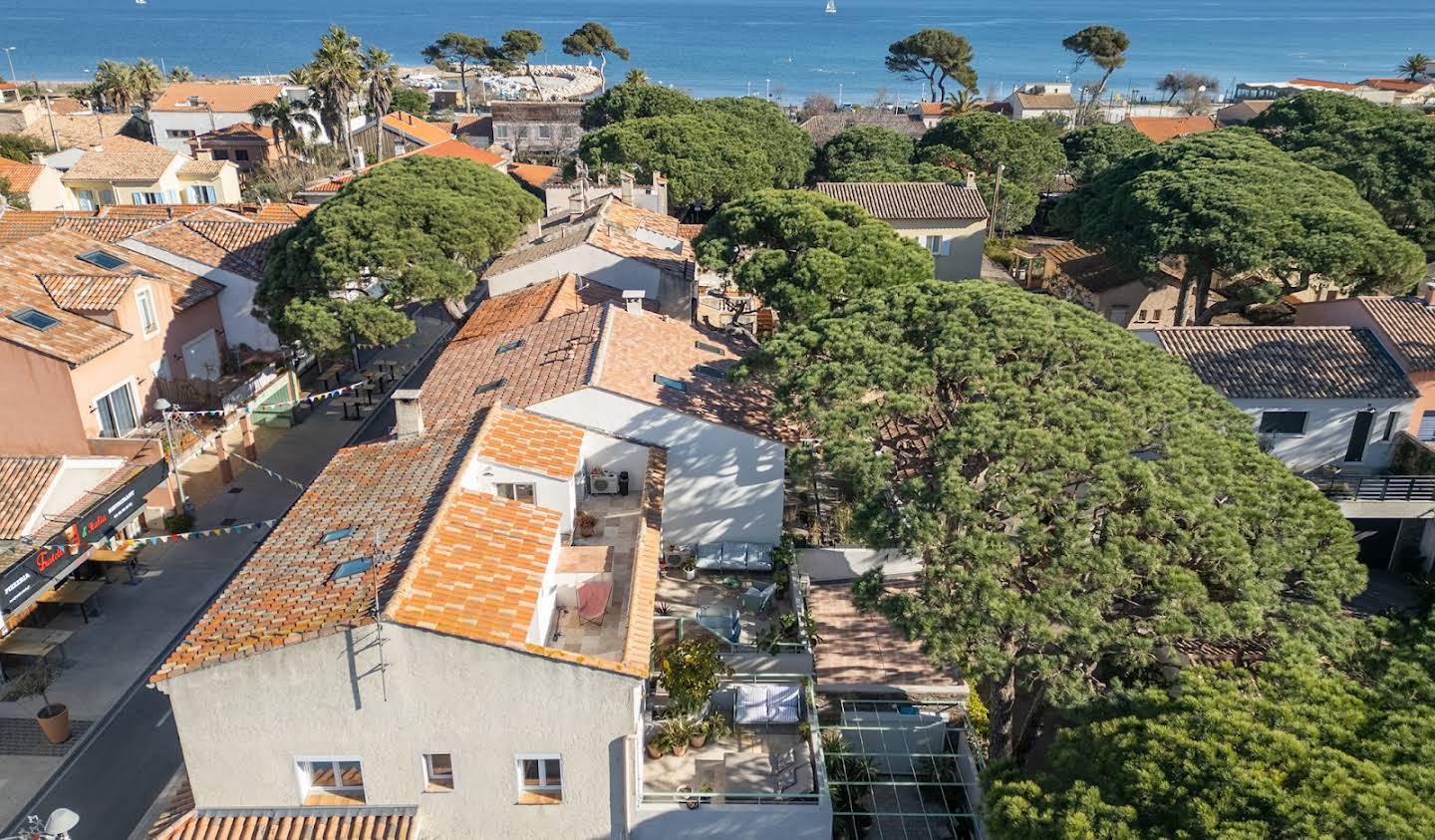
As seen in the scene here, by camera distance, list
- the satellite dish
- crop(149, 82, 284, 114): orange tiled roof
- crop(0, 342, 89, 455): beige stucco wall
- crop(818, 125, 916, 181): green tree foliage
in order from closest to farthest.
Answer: the satellite dish
crop(0, 342, 89, 455): beige stucco wall
crop(818, 125, 916, 181): green tree foliage
crop(149, 82, 284, 114): orange tiled roof

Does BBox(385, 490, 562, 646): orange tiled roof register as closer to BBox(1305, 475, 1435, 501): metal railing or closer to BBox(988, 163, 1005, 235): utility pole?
BBox(1305, 475, 1435, 501): metal railing

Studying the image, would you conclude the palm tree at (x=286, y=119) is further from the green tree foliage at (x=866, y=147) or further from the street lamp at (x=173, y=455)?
the street lamp at (x=173, y=455)

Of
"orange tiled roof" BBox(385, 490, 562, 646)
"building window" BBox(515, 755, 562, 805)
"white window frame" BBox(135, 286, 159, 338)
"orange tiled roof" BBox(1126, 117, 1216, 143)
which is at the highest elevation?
"orange tiled roof" BBox(1126, 117, 1216, 143)

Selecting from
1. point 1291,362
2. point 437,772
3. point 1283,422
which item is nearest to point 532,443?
point 437,772

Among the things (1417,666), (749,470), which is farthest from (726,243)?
(1417,666)

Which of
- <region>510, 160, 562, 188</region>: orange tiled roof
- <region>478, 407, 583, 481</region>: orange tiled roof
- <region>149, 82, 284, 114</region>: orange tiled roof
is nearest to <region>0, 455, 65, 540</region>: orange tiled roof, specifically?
<region>478, 407, 583, 481</region>: orange tiled roof

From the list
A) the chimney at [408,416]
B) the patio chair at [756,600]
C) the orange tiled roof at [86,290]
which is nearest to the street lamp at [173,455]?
the orange tiled roof at [86,290]

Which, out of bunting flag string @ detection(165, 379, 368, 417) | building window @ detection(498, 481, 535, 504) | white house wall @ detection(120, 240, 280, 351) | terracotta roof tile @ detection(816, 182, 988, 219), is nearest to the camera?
building window @ detection(498, 481, 535, 504)
